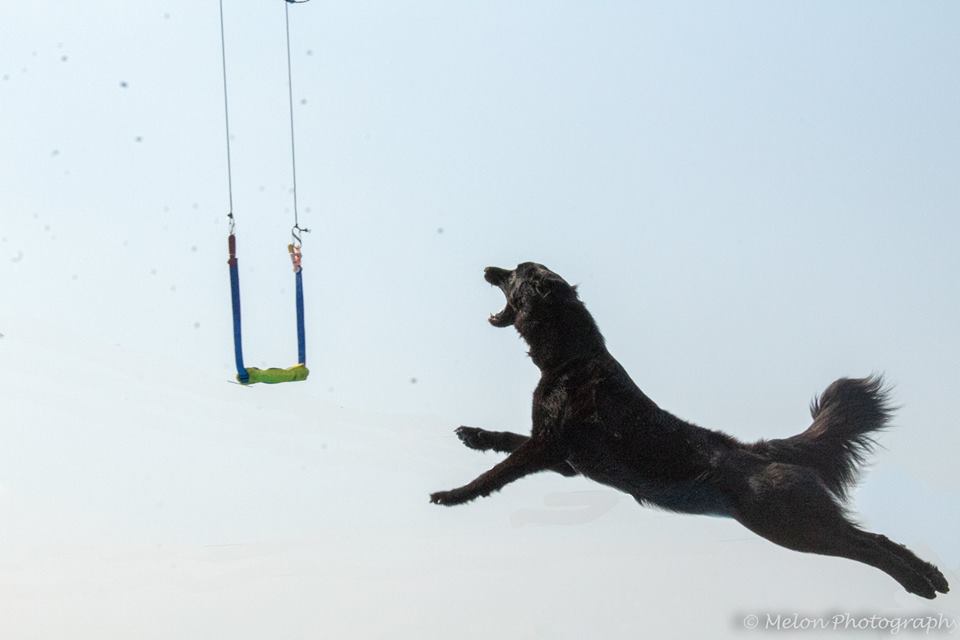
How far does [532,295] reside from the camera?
634cm

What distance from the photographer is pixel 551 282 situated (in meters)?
6.34

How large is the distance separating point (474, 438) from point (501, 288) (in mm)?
811

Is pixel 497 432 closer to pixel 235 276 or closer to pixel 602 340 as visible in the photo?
pixel 602 340

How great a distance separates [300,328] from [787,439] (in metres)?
2.60

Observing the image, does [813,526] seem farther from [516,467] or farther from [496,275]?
[496,275]

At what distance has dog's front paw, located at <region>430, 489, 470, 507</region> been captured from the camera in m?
6.15

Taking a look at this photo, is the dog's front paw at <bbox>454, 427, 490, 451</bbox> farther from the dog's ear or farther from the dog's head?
the dog's ear

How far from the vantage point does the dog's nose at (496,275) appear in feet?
21.3

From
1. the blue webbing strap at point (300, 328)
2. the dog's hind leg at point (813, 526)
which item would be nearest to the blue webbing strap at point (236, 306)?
the blue webbing strap at point (300, 328)

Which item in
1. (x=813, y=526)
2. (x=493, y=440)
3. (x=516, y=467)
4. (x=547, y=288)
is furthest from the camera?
(x=493, y=440)

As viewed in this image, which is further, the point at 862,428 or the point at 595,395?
the point at 862,428

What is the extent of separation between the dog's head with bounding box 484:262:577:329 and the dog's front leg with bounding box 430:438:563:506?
0.64 m

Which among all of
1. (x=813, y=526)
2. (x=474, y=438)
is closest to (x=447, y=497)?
(x=474, y=438)

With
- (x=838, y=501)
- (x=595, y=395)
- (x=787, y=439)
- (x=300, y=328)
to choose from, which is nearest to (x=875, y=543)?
(x=838, y=501)
